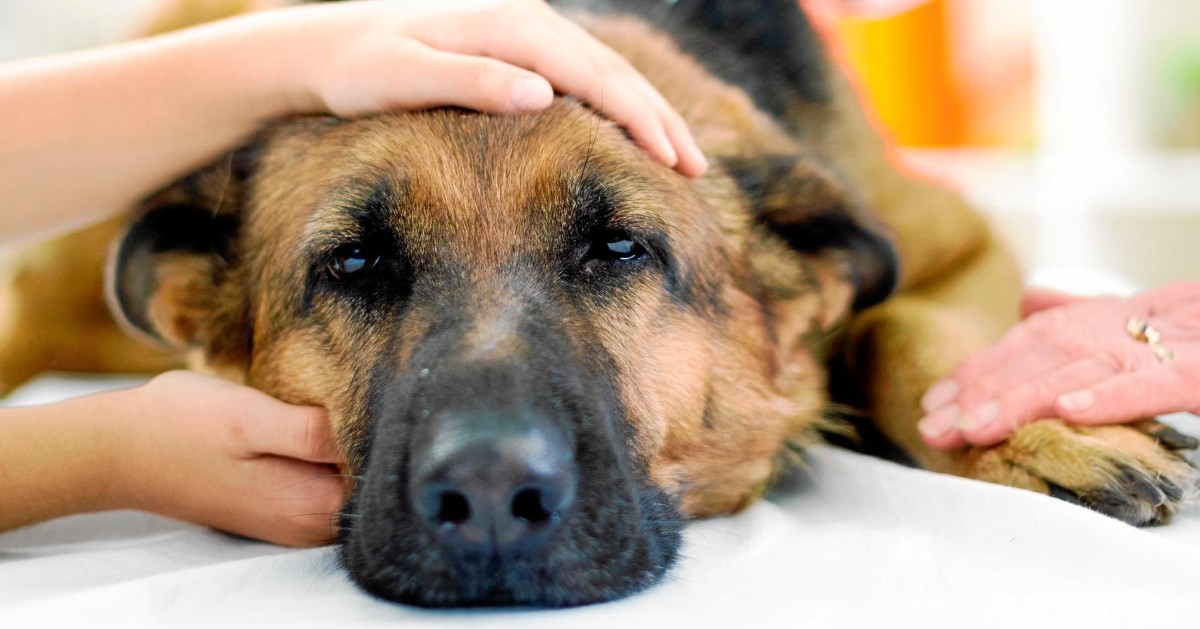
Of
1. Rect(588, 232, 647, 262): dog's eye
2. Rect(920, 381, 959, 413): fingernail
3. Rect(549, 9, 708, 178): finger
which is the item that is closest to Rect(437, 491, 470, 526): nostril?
Rect(588, 232, 647, 262): dog's eye

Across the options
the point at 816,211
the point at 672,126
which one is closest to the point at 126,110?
the point at 672,126

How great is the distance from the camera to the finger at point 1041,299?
95.3 inches

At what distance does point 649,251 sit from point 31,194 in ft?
4.12

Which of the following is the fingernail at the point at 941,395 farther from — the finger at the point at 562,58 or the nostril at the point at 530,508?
the nostril at the point at 530,508

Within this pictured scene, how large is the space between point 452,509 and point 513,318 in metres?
0.38

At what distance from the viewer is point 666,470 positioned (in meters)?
1.84

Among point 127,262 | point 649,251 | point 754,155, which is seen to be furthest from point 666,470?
point 127,262

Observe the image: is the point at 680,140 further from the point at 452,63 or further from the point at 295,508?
the point at 295,508

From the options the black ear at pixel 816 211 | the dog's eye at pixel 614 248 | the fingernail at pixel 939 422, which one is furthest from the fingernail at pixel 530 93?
the fingernail at pixel 939 422

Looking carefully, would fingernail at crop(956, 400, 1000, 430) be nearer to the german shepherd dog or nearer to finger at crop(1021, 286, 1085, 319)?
the german shepherd dog

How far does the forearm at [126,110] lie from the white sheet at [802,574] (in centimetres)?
69

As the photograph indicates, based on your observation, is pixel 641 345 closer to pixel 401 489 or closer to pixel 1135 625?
pixel 401 489

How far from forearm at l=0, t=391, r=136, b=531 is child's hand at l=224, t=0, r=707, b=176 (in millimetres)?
679

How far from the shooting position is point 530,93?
5.83ft
